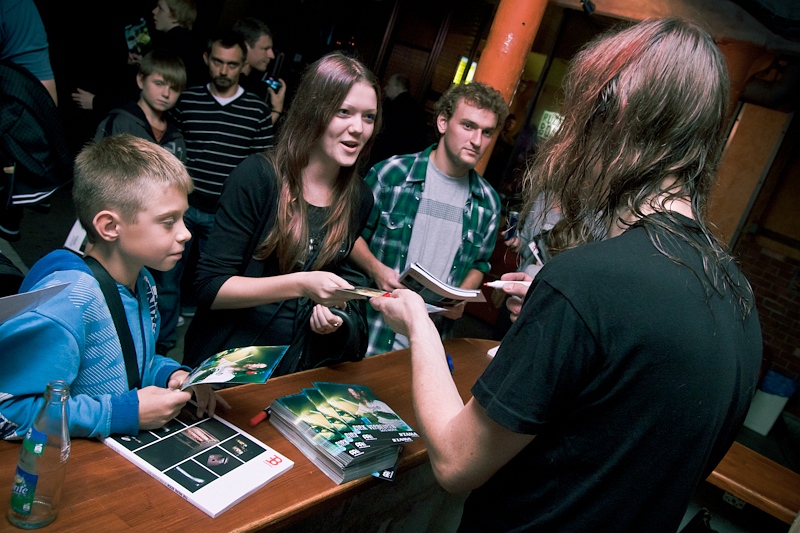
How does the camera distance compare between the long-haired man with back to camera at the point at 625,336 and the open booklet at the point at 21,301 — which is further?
the open booklet at the point at 21,301

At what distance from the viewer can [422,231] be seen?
119 inches

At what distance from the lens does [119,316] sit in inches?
60.5

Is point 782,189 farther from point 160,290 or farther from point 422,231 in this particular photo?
point 160,290

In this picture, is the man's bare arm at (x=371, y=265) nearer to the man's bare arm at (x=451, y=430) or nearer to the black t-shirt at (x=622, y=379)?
the man's bare arm at (x=451, y=430)

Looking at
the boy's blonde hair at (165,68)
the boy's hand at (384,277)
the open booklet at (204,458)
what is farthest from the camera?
the boy's blonde hair at (165,68)

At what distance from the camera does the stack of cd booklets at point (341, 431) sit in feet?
5.19

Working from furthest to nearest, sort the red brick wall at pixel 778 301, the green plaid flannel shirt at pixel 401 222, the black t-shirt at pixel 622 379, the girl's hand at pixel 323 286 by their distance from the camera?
the red brick wall at pixel 778 301, the green plaid flannel shirt at pixel 401 222, the girl's hand at pixel 323 286, the black t-shirt at pixel 622 379

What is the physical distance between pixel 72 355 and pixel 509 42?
3.86 m

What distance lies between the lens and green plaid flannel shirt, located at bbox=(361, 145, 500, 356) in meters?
2.96

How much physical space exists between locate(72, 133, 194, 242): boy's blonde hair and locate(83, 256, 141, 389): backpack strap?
0.47ft

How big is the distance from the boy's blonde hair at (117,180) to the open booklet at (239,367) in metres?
0.46

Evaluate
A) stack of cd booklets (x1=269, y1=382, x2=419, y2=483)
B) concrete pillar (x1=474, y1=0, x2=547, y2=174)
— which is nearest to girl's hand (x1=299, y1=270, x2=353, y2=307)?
→ stack of cd booklets (x1=269, y1=382, x2=419, y2=483)

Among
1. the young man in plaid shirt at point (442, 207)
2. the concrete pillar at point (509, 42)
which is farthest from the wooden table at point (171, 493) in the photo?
the concrete pillar at point (509, 42)

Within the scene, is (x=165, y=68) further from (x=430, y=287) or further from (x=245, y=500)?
(x=245, y=500)
